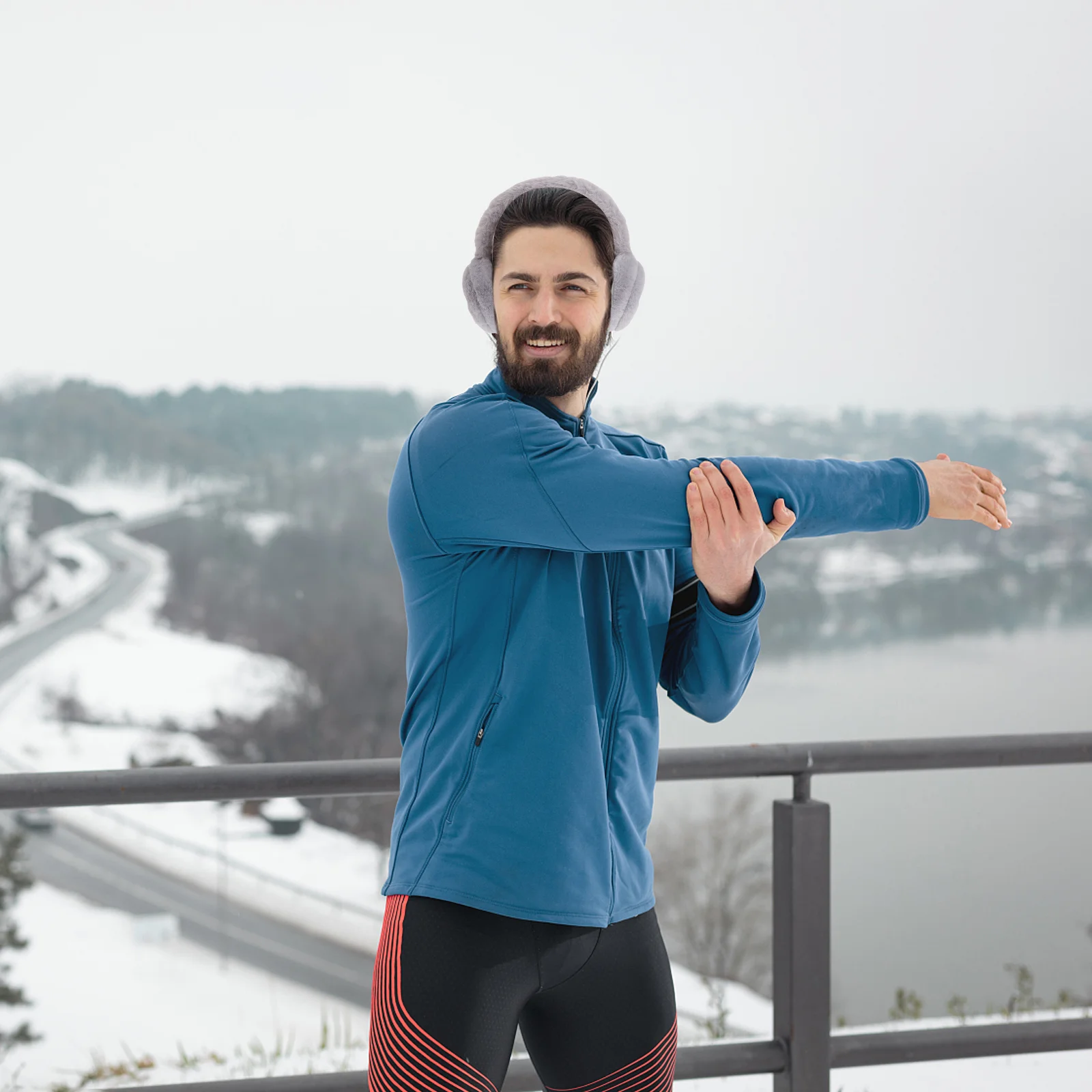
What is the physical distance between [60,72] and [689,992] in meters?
38.4

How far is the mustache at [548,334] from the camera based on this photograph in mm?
965

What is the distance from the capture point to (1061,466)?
99.6 ft

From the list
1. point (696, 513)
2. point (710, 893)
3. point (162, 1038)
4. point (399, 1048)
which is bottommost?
point (710, 893)

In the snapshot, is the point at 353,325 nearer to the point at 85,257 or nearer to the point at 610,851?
the point at 85,257

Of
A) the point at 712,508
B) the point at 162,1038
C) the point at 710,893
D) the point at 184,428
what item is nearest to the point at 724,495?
the point at 712,508

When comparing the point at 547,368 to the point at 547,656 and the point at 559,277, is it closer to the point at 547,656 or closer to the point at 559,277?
the point at 559,277

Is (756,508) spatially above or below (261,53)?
below

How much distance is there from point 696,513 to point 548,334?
0.22 m

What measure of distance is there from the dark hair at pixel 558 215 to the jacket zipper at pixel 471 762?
1.42 feet

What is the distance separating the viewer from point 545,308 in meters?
0.96

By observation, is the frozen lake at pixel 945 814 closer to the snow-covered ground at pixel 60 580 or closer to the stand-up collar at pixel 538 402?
the snow-covered ground at pixel 60 580

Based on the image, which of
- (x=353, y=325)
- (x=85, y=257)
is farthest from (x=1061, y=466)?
(x=85, y=257)

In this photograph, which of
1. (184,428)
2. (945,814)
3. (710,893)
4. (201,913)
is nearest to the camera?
(201,913)

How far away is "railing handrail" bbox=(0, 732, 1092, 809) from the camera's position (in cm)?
128
